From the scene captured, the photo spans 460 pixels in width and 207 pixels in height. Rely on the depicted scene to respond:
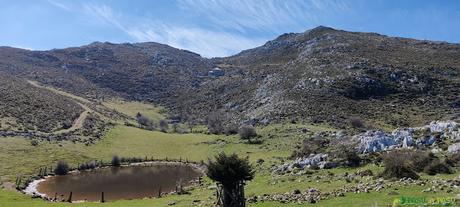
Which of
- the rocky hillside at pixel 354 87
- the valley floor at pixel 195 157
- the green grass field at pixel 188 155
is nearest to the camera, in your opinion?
the valley floor at pixel 195 157

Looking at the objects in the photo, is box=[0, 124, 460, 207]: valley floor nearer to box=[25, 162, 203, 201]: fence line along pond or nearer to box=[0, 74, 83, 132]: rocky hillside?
box=[25, 162, 203, 201]: fence line along pond

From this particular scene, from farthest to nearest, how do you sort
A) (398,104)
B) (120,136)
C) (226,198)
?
(398,104)
(120,136)
(226,198)

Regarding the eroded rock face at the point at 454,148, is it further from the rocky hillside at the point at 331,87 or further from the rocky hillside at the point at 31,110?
the rocky hillside at the point at 31,110

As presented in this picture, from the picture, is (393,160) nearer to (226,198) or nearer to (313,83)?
(226,198)

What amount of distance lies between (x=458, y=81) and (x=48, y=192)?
355ft

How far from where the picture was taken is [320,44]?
17900cm

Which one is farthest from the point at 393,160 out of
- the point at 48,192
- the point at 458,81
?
the point at 458,81

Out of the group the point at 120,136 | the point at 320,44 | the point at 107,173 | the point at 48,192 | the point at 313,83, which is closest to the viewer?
the point at 48,192

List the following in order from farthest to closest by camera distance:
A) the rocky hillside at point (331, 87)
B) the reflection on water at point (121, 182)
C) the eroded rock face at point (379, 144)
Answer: the rocky hillside at point (331, 87) → the reflection on water at point (121, 182) → the eroded rock face at point (379, 144)

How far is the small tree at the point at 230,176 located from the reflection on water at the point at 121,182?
23.0m

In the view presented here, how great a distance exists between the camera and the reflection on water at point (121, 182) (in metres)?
54.0

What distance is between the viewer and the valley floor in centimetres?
3066

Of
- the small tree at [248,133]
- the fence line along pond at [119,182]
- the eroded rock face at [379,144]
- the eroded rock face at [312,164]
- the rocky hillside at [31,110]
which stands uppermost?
the rocky hillside at [31,110]

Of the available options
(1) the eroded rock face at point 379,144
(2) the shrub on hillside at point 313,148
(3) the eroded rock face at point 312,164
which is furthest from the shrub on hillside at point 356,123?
(3) the eroded rock face at point 312,164
